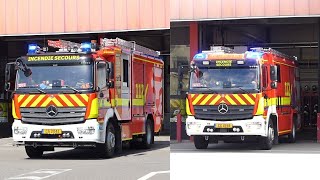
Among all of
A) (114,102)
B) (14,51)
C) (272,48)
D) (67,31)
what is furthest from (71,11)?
(272,48)

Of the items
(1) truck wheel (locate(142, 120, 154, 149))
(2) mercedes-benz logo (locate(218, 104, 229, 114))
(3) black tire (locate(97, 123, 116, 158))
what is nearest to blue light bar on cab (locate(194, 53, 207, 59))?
(2) mercedes-benz logo (locate(218, 104, 229, 114))

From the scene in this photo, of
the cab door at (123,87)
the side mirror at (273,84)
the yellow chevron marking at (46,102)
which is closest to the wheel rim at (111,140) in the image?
the cab door at (123,87)

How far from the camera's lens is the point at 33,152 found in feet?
44.1

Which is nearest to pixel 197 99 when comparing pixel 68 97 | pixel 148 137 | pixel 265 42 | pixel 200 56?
pixel 200 56

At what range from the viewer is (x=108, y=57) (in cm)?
1272

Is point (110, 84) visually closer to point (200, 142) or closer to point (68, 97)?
point (68, 97)

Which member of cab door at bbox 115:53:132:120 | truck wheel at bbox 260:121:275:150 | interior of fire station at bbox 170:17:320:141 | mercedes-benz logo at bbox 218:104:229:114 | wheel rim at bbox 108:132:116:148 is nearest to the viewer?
interior of fire station at bbox 170:17:320:141

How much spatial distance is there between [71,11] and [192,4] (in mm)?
7277

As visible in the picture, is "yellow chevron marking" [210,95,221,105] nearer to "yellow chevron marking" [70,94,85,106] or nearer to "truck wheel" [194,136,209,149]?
"truck wheel" [194,136,209,149]

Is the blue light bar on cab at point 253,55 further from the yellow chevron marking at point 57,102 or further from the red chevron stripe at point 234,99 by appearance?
the yellow chevron marking at point 57,102

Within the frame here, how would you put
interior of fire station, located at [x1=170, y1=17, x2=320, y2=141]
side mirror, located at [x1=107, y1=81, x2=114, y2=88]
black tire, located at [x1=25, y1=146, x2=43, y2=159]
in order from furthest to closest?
black tire, located at [x1=25, y1=146, x2=43, y2=159], side mirror, located at [x1=107, y1=81, x2=114, y2=88], interior of fire station, located at [x1=170, y1=17, x2=320, y2=141]

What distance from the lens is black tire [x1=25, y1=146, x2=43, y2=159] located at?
44.0 feet

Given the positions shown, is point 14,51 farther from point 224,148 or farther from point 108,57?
point 224,148

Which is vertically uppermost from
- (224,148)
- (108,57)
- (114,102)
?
(108,57)
